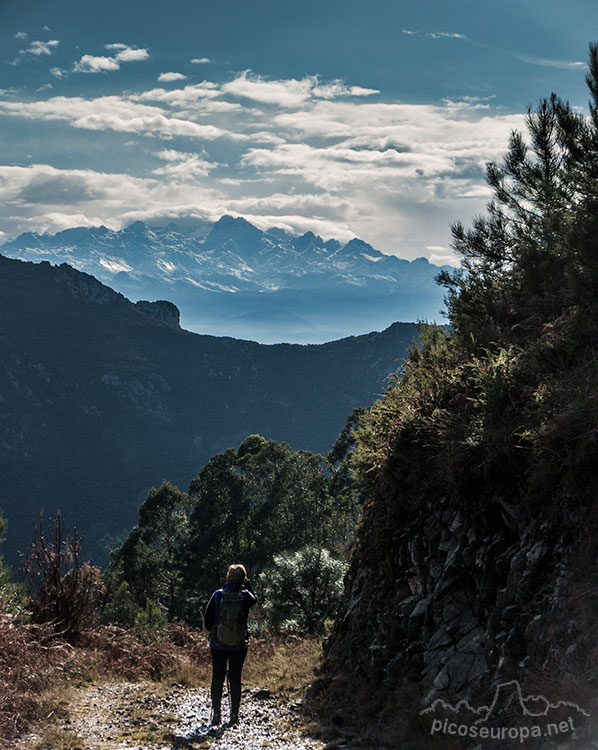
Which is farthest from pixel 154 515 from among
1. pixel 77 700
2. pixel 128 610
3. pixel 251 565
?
pixel 77 700

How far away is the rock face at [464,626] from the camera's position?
16.3 feet

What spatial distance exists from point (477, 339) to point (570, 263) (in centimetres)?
193

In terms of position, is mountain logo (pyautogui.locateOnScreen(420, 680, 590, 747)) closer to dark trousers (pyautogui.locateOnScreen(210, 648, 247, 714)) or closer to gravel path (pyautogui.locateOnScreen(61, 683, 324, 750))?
gravel path (pyautogui.locateOnScreen(61, 683, 324, 750))

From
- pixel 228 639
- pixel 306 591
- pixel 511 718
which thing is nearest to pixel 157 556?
pixel 306 591

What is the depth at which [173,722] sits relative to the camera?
300 inches

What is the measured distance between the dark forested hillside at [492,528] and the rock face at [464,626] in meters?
0.02

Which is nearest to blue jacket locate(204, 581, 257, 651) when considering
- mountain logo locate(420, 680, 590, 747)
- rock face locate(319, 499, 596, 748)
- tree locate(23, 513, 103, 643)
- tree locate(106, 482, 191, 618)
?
rock face locate(319, 499, 596, 748)

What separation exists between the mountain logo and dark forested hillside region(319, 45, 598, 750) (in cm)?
1

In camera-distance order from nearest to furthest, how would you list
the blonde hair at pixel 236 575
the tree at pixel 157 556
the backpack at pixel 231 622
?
the backpack at pixel 231 622 < the blonde hair at pixel 236 575 < the tree at pixel 157 556

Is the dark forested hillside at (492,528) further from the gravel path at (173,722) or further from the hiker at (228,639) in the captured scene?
the hiker at (228,639)

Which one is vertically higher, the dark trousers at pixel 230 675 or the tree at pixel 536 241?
the tree at pixel 536 241

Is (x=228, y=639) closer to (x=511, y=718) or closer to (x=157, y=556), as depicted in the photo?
(x=511, y=718)

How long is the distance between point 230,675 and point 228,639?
47 cm

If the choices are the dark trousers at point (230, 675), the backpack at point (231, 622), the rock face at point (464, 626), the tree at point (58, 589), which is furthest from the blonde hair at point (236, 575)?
the tree at point (58, 589)
